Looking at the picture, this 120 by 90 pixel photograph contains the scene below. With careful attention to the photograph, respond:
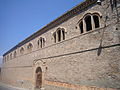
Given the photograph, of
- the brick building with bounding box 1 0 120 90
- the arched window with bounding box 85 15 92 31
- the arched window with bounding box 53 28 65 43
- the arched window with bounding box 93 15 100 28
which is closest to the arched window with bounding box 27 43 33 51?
the brick building with bounding box 1 0 120 90

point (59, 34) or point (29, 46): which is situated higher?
point (59, 34)

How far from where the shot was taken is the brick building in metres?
6.69

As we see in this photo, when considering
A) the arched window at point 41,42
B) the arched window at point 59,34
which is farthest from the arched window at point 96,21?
the arched window at point 41,42

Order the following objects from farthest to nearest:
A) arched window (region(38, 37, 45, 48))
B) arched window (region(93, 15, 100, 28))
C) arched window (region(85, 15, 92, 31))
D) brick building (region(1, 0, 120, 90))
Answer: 1. arched window (region(38, 37, 45, 48))
2. arched window (region(85, 15, 92, 31))
3. arched window (region(93, 15, 100, 28))
4. brick building (region(1, 0, 120, 90))

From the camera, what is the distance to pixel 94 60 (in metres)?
7.40

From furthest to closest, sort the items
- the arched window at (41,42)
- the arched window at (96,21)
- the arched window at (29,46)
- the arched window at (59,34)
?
the arched window at (29,46)
the arched window at (41,42)
the arched window at (59,34)
the arched window at (96,21)

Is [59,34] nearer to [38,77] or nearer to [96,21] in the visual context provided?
[96,21]

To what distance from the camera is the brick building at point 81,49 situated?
6688 millimetres

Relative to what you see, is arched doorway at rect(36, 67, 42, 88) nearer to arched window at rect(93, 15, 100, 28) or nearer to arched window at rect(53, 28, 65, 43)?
arched window at rect(53, 28, 65, 43)

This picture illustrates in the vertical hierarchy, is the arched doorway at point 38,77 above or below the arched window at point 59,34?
below

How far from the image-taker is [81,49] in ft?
27.5

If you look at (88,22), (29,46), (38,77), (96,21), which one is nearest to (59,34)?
(88,22)

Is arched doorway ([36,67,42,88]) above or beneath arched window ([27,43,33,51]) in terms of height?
beneath

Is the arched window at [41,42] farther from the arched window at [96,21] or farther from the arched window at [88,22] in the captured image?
the arched window at [96,21]
